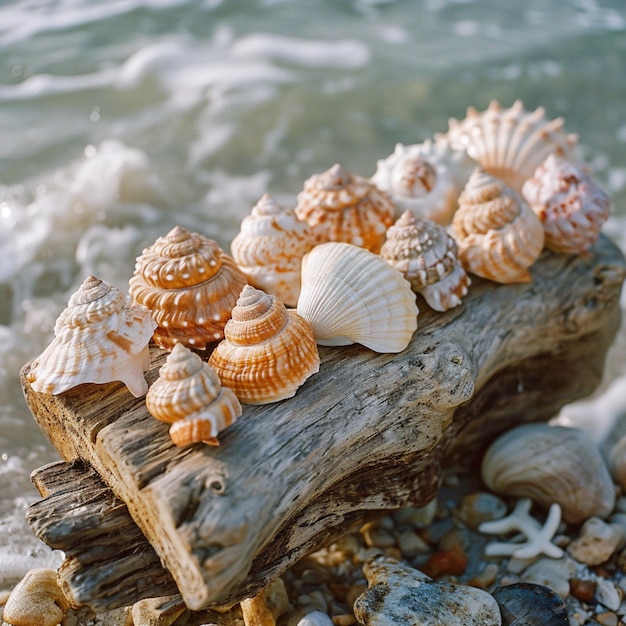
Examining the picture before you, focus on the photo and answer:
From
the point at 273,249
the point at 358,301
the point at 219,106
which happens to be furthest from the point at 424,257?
the point at 219,106

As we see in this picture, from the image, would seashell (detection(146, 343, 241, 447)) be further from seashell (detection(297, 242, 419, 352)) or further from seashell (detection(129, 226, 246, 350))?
seashell (detection(297, 242, 419, 352))

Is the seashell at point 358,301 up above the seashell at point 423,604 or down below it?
above

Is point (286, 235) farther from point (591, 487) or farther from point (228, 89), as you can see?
point (228, 89)

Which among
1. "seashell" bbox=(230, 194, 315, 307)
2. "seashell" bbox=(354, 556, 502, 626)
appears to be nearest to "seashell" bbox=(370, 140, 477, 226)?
"seashell" bbox=(230, 194, 315, 307)

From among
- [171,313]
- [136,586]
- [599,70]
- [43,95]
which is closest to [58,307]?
[171,313]

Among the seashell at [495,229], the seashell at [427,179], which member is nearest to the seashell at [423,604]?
the seashell at [495,229]

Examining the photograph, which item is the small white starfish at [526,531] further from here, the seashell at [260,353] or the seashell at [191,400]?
the seashell at [191,400]
